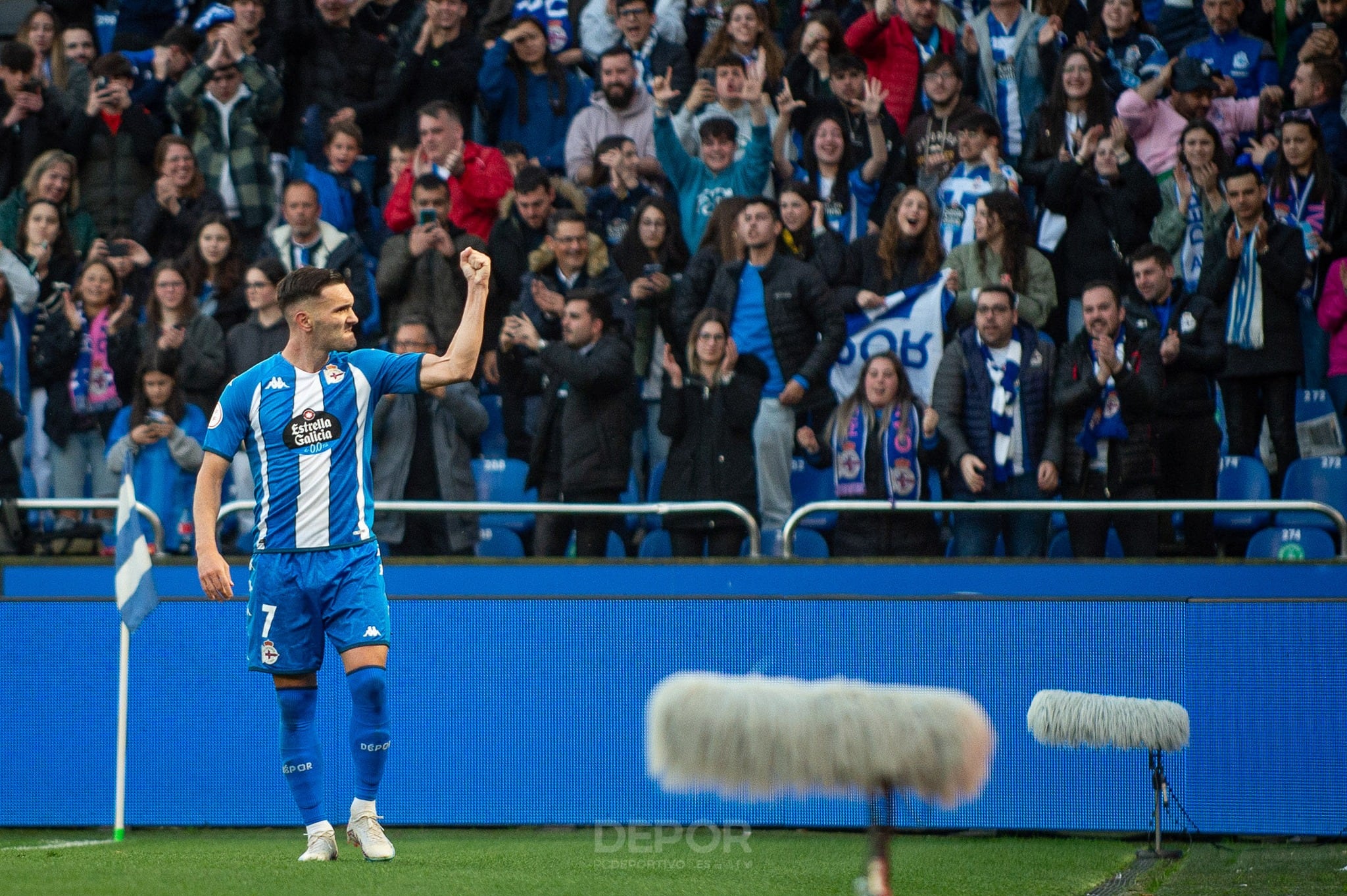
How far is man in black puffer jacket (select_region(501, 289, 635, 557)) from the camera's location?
9.93 metres

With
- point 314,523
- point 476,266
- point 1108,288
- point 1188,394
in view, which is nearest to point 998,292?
point 1108,288

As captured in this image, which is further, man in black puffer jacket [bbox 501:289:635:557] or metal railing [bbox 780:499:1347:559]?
man in black puffer jacket [bbox 501:289:635:557]

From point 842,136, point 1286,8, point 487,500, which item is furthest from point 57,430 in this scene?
point 1286,8

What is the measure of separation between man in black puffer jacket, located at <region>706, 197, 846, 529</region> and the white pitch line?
4.24 meters

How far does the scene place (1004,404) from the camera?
32.1 ft

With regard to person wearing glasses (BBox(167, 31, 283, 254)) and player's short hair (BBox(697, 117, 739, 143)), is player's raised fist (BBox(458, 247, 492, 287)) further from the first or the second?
person wearing glasses (BBox(167, 31, 283, 254))

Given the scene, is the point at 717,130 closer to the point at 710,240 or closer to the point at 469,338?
the point at 710,240

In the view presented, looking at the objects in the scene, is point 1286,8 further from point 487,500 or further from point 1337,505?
point 487,500

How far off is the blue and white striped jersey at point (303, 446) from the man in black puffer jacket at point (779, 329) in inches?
162

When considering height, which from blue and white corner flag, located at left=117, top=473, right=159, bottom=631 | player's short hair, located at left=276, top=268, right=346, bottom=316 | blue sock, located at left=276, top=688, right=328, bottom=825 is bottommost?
blue sock, located at left=276, top=688, right=328, bottom=825

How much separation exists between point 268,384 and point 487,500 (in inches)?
174

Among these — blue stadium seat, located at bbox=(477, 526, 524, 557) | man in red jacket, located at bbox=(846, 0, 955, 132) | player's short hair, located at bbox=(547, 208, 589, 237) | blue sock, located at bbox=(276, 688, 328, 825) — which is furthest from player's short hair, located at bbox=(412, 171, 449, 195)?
blue sock, located at bbox=(276, 688, 328, 825)

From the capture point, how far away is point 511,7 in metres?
12.5

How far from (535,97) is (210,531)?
6939 mm
